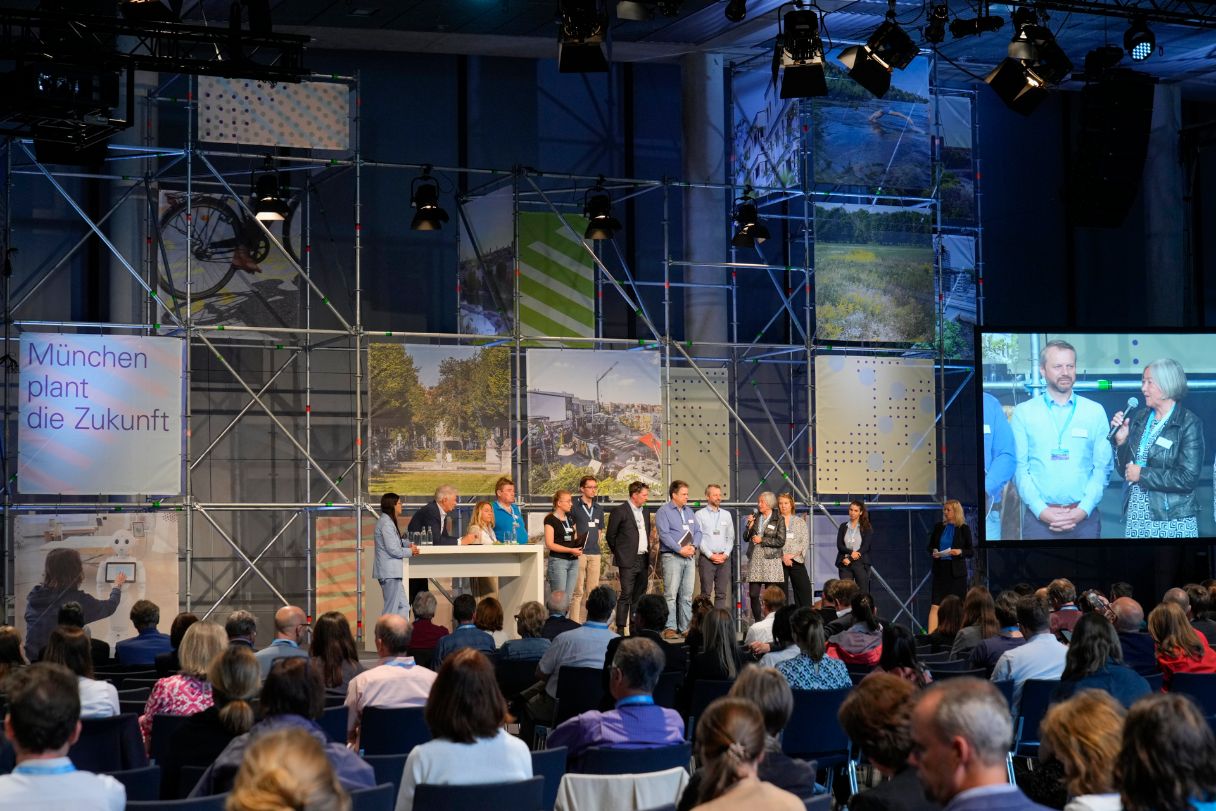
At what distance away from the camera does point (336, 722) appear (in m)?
6.04

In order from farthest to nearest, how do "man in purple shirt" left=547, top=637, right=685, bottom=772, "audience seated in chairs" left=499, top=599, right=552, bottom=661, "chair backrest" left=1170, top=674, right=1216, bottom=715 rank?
"audience seated in chairs" left=499, top=599, right=552, bottom=661 < "chair backrest" left=1170, top=674, right=1216, bottom=715 < "man in purple shirt" left=547, top=637, right=685, bottom=772

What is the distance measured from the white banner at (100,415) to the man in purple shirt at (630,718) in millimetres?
8851

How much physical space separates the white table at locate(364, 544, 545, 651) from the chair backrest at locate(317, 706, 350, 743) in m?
6.27

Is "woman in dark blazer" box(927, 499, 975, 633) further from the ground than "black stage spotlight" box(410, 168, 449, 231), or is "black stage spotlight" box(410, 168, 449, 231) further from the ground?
"black stage spotlight" box(410, 168, 449, 231)

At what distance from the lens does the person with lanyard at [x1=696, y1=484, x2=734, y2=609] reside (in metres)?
14.6

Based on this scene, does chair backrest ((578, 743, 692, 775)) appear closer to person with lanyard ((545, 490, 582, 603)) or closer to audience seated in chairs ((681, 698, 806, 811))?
audience seated in chairs ((681, 698, 806, 811))

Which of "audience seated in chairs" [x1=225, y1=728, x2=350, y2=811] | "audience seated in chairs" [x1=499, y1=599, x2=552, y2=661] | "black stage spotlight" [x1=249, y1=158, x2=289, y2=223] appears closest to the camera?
"audience seated in chairs" [x1=225, y1=728, x2=350, y2=811]

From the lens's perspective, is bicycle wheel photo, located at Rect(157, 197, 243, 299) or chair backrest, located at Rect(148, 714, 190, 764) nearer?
chair backrest, located at Rect(148, 714, 190, 764)

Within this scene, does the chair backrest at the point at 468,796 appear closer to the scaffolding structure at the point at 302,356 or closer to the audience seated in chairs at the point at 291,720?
the audience seated in chairs at the point at 291,720

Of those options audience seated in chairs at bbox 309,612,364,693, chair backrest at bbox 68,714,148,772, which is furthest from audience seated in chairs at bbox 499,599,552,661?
chair backrest at bbox 68,714,148,772

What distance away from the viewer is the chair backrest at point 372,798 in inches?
168

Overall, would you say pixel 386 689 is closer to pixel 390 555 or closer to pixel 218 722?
pixel 218 722

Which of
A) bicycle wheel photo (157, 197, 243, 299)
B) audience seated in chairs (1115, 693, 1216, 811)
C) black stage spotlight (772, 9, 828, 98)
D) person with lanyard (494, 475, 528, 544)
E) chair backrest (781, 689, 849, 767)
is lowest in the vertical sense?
chair backrest (781, 689, 849, 767)

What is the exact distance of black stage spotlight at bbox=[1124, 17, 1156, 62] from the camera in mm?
14227
